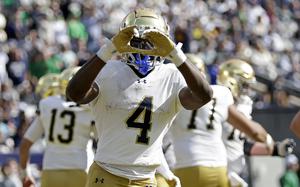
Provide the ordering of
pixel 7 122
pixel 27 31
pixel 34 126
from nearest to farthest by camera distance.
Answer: pixel 34 126, pixel 7 122, pixel 27 31

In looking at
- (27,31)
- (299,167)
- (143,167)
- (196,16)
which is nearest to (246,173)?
(299,167)

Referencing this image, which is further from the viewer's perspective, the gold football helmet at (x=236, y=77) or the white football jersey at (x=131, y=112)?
the gold football helmet at (x=236, y=77)

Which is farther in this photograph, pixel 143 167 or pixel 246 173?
pixel 246 173

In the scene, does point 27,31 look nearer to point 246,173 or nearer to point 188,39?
point 188,39

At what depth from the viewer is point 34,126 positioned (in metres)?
9.02

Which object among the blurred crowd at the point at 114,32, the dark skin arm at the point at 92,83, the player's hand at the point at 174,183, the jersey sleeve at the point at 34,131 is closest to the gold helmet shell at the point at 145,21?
the dark skin arm at the point at 92,83

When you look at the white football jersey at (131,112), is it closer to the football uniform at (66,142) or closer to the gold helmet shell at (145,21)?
the gold helmet shell at (145,21)

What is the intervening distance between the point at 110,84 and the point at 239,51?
47.9ft

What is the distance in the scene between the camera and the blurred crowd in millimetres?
16094

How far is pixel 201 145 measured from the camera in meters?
8.09

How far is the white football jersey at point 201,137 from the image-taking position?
807 cm

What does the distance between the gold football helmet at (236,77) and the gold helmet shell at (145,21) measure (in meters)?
3.60

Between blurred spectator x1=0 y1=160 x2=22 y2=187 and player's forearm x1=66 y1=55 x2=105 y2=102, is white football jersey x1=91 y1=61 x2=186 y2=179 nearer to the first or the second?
player's forearm x1=66 y1=55 x2=105 y2=102

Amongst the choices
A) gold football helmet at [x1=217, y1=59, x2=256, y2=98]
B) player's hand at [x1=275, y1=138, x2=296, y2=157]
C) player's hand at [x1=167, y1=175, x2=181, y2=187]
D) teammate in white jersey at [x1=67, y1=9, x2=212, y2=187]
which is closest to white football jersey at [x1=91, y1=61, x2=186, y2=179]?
teammate in white jersey at [x1=67, y1=9, x2=212, y2=187]
